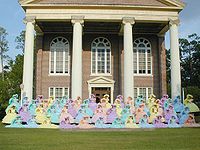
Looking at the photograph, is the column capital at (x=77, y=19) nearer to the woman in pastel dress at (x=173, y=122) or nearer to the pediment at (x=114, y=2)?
the pediment at (x=114, y=2)

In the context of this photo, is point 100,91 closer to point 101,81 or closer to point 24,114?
point 101,81

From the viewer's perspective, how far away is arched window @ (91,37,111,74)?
34.3 meters

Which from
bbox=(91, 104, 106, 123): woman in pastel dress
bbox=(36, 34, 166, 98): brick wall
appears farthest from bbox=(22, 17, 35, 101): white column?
bbox=(91, 104, 106, 123): woman in pastel dress

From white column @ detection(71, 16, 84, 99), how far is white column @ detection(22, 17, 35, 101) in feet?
12.1

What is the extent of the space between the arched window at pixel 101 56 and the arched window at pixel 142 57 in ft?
9.14

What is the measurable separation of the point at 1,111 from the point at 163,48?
18595 mm

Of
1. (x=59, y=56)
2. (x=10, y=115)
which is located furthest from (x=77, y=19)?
(x=10, y=115)

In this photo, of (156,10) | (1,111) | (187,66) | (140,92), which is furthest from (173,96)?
(187,66)

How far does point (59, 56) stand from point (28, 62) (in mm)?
5717

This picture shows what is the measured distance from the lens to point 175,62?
2962 cm

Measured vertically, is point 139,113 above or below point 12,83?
below

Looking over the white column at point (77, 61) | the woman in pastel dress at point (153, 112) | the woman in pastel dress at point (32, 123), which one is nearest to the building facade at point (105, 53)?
the white column at point (77, 61)

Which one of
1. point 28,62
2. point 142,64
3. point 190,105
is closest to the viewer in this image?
point 190,105

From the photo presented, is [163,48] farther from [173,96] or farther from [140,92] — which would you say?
[173,96]
